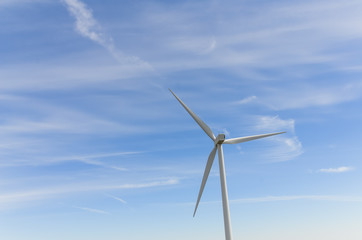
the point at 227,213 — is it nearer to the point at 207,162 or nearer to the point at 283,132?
the point at 207,162

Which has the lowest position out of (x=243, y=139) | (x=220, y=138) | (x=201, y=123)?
(x=220, y=138)

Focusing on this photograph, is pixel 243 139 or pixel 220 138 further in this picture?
pixel 243 139

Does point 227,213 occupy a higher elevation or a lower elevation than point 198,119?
lower

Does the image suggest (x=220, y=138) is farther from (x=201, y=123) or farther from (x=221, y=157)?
(x=201, y=123)

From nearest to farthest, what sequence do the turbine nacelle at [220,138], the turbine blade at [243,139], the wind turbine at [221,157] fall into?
the wind turbine at [221,157] → the turbine nacelle at [220,138] → the turbine blade at [243,139]

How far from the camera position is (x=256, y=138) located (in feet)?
218

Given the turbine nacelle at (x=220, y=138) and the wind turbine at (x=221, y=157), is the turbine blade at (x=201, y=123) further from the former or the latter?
the turbine nacelle at (x=220, y=138)

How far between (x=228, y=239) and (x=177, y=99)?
2718cm

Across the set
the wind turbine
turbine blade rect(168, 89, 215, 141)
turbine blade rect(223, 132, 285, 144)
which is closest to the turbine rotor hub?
the wind turbine

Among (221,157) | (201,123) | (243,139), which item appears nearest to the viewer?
(221,157)

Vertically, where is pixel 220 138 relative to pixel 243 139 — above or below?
below

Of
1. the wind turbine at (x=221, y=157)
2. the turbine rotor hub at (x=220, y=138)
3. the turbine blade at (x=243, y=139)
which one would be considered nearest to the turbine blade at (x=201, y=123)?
Answer: the wind turbine at (x=221, y=157)

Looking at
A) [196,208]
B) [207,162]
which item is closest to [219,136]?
[207,162]

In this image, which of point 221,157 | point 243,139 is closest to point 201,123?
point 243,139
